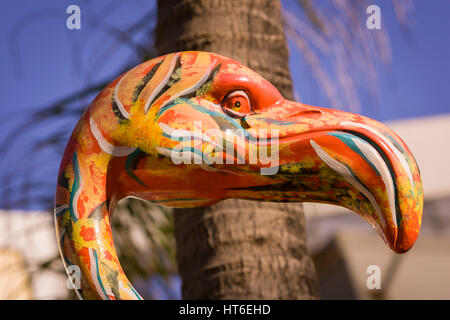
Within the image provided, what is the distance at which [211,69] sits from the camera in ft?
4.05

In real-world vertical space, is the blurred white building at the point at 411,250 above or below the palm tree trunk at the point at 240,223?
below

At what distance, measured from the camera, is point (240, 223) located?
188 centimetres

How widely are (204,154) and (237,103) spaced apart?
132 millimetres

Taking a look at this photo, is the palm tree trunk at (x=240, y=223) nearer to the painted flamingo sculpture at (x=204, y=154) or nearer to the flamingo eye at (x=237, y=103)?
the painted flamingo sculpture at (x=204, y=154)

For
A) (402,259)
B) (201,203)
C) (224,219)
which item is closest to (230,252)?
(224,219)

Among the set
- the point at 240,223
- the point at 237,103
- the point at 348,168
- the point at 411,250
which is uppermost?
the point at 237,103

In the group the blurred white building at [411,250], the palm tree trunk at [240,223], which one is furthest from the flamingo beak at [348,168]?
the blurred white building at [411,250]

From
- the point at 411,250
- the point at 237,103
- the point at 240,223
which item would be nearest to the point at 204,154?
the point at 237,103

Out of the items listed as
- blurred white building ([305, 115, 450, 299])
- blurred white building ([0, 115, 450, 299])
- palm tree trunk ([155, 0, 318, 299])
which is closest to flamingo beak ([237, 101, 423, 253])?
palm tree trunk ([155, 0, 318, 299])

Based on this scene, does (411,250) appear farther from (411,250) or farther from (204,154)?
(204,154)

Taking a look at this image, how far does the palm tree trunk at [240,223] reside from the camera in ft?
5.96

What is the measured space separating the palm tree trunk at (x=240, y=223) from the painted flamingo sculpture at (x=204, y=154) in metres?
0.61

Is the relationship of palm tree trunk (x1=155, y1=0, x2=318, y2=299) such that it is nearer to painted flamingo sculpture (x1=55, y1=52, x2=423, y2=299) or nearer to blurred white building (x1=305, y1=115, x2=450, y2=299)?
painted flamingo sculpture (x1=55, y1=52, x2=423, y2=299)
